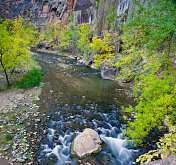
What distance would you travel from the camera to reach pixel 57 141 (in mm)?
6312

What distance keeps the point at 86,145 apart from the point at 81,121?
7.96 feet

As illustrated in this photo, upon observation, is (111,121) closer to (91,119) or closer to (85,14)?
(91,119)

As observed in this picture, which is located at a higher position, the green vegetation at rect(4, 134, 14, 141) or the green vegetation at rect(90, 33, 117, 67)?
the green vegetation at rect(90, 33, 117, 67)

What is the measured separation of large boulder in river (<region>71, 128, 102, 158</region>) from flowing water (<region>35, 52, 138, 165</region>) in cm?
20

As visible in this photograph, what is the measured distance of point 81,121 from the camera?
26.3ft

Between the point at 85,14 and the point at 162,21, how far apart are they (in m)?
54.6

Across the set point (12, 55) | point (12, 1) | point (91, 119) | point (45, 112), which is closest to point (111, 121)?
point (91, 119)

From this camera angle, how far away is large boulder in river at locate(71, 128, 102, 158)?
5520mm

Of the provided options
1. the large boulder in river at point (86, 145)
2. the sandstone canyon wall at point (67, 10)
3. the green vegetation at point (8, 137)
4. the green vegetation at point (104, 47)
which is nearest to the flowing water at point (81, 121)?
the large boulder in river at point (86, 145)

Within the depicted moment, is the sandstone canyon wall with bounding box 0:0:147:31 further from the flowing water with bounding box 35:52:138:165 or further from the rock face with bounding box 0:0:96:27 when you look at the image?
the flowing water with bounding box 35:52:138:165

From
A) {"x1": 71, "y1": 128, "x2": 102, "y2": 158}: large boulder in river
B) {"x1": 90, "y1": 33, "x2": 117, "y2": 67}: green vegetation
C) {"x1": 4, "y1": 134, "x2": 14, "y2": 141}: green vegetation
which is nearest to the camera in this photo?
{"x1": 71, "y1": 128, "x2": 102, "y2": 158}: large boulder in river

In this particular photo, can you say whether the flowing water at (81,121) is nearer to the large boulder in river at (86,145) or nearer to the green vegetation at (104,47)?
the large boulder in river at (86,145)

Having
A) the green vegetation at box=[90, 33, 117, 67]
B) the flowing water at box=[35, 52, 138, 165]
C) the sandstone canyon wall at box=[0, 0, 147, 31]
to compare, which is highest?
the sandstone canyon wall at box=[0, 0, 147, 31]

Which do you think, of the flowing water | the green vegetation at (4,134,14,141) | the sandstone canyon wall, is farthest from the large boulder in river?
the sandstone canyon wall
